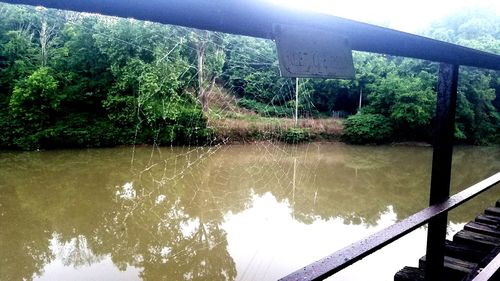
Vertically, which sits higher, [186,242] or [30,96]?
[30,96]

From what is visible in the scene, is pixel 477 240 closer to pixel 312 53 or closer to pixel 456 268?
pixel 456 268

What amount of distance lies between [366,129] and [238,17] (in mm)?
19221

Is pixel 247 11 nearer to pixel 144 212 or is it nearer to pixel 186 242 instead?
pixel 186 242

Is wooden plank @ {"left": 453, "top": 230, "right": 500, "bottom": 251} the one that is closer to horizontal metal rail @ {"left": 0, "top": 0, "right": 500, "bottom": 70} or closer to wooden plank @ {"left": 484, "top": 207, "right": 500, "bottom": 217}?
wooden plank @ {"left": 484, "top": 207, "right": 500, "bottom": 217}

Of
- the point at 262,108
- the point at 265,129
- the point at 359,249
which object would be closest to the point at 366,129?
the point at 265,129

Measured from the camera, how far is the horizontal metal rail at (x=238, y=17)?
71 centimetres

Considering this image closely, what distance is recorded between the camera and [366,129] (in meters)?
19.2

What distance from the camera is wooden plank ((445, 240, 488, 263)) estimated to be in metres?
2.48

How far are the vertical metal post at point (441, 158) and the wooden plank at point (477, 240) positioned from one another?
1.05m

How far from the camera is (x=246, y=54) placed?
1423 cm

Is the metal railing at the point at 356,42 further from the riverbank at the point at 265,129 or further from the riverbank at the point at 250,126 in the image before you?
the riverbank at the point at 265,129

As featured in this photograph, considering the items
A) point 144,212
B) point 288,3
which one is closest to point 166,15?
point 288,3

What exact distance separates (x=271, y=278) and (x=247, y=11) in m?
4.80

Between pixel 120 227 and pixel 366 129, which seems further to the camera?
pixel 366 129
